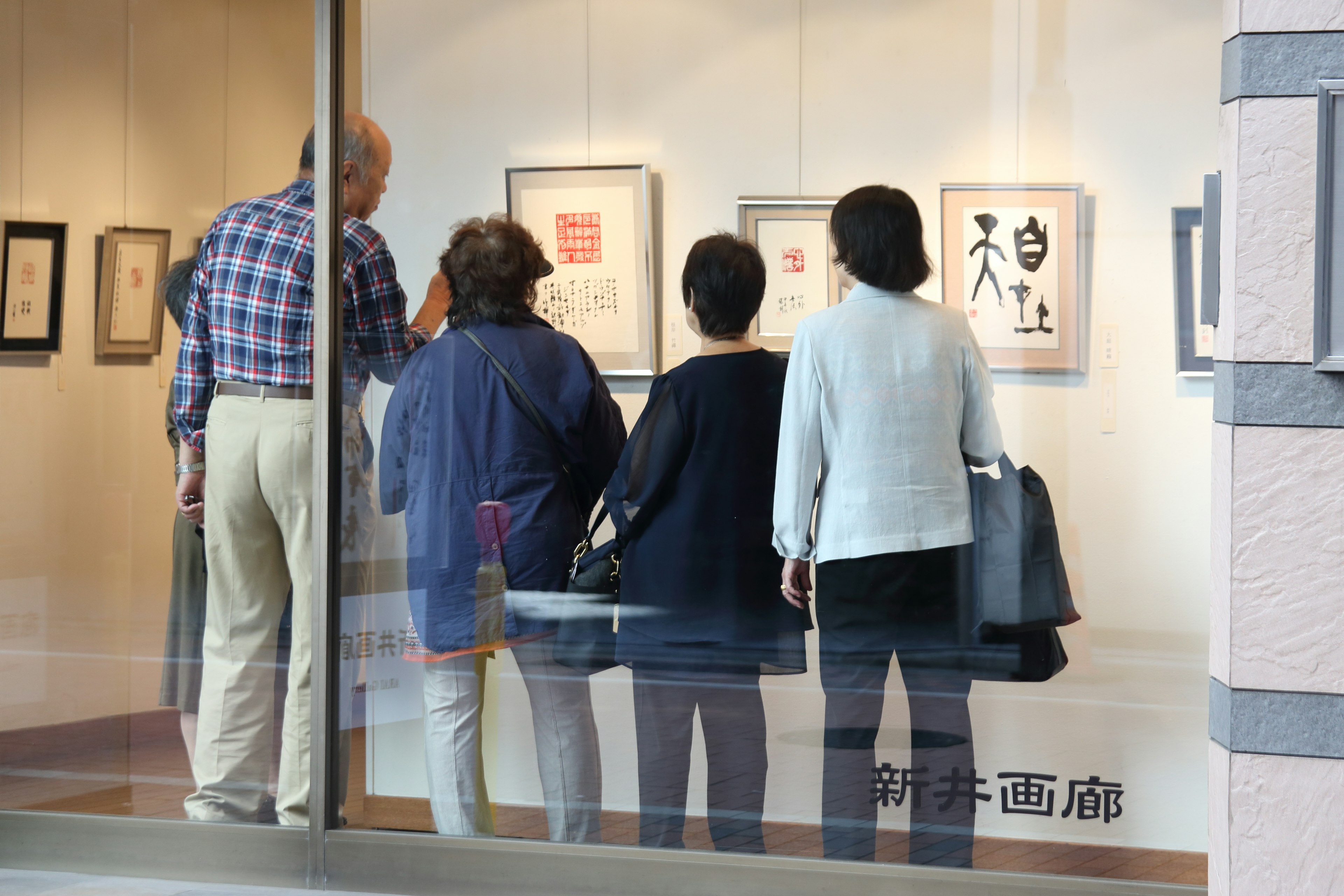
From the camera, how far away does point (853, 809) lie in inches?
107

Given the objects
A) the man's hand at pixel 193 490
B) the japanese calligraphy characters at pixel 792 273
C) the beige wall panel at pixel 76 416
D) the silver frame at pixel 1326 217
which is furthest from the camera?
the beige wall panel at pixel 76 416

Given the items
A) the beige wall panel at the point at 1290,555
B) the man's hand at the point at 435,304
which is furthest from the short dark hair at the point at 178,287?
the beige wall panel at the point at 1290,555

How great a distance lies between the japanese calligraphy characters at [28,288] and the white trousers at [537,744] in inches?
55.1

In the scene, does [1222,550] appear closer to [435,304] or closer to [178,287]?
[435,304]

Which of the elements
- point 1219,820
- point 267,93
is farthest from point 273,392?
point 1219,820

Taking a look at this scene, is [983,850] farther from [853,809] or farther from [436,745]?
[436,745]

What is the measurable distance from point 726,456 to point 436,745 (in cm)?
97

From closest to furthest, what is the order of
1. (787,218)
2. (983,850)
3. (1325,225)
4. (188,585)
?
(1325,225) → (983,850) → (787,218) → (188,585)

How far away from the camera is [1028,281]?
2.75 meters

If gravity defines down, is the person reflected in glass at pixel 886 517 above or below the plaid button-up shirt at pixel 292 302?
below

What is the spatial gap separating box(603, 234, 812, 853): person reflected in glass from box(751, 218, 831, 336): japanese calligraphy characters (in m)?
0.04

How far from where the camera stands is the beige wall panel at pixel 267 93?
297 cm

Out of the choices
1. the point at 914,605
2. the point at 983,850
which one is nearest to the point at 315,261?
the point at 914,605

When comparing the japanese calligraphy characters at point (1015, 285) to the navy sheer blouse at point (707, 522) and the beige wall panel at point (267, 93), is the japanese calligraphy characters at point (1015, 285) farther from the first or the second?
the beige wall panel at point (267, 93)
